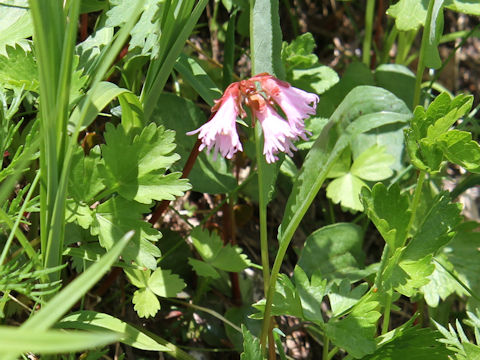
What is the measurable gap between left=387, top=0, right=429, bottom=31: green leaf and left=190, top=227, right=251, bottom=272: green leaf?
736mm

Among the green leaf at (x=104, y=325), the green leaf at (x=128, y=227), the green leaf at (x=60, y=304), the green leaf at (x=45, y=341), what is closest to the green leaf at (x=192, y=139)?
the green leaf at (x=128, y=227)

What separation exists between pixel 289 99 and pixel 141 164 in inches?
12.4

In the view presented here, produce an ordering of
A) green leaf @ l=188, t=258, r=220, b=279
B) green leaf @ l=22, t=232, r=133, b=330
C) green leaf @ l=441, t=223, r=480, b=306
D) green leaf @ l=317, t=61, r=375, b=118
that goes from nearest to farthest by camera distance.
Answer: green leaf @ l=22, t=232, r=133, b=330 < green leaf @ l=188, t=258, r=220, b=279 < green leaf @ l=441, t=223, r=480, b=306 < green leaf @ l=317, t=61, r=375, b=118

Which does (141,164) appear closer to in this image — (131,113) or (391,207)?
(131,113)

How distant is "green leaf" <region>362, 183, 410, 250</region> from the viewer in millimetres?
1233

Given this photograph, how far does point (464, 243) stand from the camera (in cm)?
160

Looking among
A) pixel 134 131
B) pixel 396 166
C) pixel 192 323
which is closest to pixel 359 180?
pixel 396 166

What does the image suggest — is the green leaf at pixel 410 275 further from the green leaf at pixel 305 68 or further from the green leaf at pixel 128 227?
the green leaf at pixel 305 68

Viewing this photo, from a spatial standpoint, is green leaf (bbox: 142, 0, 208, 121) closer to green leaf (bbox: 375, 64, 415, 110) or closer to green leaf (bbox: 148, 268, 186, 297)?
green leaf (bbox: 148, 268, 186, 297)

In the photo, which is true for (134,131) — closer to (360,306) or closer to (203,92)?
(203,92)

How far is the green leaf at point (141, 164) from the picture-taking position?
3.88ft

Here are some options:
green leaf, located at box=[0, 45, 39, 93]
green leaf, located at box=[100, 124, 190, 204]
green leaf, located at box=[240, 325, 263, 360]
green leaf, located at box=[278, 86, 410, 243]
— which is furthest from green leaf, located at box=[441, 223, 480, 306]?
green leaf, located at box=[0, 45, 39, 93]

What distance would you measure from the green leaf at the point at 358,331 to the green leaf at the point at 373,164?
1.74 feet

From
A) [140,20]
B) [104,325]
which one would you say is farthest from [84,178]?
[140,20]
